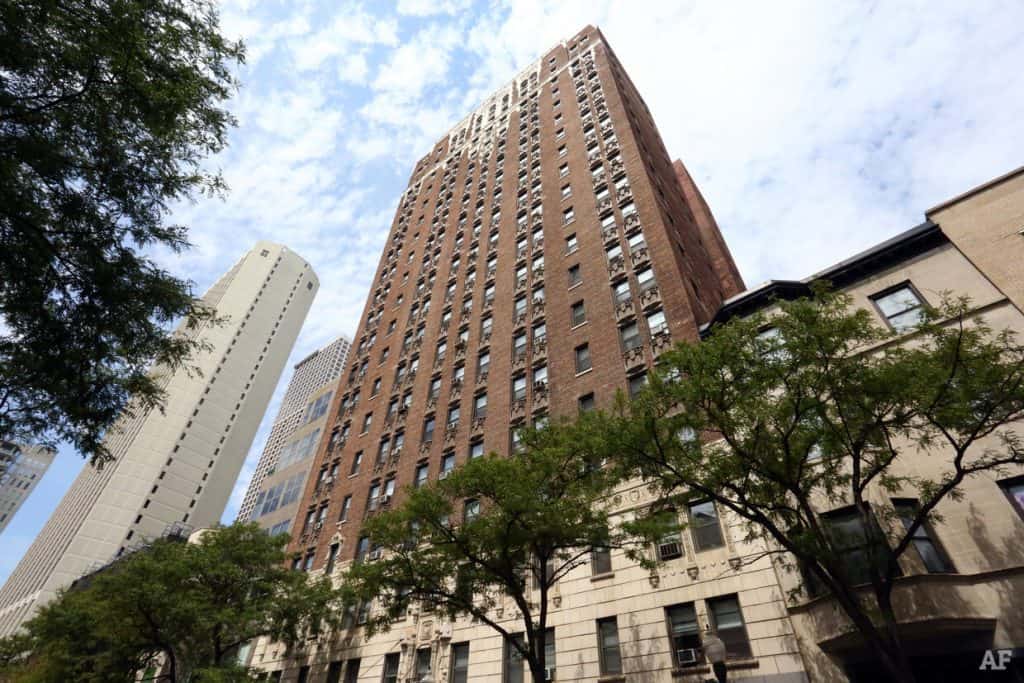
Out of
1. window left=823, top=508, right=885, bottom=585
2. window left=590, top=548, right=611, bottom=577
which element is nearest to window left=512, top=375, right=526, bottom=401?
window left=590, top=548, right=611, bottom=577

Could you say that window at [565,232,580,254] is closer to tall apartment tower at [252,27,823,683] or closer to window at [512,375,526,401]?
tall apartment tower at [252,27,823,683]

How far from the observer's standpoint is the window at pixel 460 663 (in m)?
23.6

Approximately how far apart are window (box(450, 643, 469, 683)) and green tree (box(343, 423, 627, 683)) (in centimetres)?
757

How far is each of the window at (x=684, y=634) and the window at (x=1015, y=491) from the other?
10021mm

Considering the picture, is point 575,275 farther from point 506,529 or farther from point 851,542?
point 851,542

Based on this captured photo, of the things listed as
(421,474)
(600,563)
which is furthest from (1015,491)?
(421,474)

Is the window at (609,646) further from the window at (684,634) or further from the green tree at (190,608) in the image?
the green tree at (190,608)

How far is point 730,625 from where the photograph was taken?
17781 millimetres

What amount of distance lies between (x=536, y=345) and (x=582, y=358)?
12.3 ft

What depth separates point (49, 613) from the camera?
93.6ft

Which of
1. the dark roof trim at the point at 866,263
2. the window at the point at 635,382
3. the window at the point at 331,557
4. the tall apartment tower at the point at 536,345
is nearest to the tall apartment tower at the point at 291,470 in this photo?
the tall apartment tower at the point at 536,345

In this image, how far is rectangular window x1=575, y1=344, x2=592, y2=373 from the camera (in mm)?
28719

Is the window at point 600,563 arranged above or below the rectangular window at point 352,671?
above

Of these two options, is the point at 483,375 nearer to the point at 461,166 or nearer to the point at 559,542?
the point at 559,542
